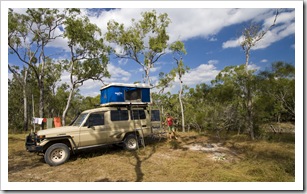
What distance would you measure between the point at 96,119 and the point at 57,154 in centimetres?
176

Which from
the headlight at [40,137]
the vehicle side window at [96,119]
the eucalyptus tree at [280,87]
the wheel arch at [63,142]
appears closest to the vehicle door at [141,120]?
the vehicle side window at [96,119]

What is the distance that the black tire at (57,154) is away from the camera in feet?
21.2

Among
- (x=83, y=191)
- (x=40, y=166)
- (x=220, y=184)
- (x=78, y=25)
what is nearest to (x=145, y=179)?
(x=83, y=191)

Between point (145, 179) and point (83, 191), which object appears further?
point (145, 179)

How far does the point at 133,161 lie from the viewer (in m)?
6.81

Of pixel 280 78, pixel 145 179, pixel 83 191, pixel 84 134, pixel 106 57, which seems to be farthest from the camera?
pixel 106 57

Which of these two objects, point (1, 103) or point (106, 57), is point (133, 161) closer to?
point (1, 103)

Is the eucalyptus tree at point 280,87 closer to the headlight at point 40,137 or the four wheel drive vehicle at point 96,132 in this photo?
the four wheel drive vehicle at point 96,132

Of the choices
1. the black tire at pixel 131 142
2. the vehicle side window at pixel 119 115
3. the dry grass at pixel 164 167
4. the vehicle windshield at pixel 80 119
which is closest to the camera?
the dry grass at pixel 164 167

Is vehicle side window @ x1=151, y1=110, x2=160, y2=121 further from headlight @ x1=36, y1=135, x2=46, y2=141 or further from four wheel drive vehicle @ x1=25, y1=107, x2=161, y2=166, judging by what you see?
headlight @ x1=36, y1=135, x2=46, y2=141

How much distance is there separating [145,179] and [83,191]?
1519 millimetres

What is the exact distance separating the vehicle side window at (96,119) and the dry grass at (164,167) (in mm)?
1283

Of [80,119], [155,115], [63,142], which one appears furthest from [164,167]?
[155,115]

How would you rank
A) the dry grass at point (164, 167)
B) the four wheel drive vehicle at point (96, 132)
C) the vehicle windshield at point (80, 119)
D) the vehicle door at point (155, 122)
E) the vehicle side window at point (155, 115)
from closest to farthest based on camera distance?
the dry grass at point (164, 167), the four wheel drive vehicle at point (96, 132), the vehicle windshield at point (80, 119), the vehicle door at point (155, 122), the vehicle side window at point (155, 115)
